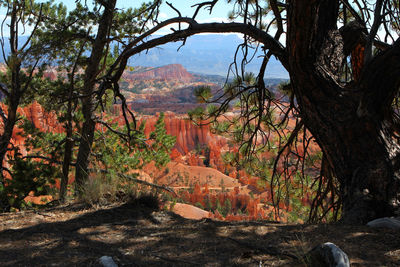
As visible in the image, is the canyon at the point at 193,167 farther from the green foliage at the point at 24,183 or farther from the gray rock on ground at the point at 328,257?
the gray rock on ground at the point at 328,257

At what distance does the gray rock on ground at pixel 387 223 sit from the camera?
2178mm

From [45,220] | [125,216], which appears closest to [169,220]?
[125,216]

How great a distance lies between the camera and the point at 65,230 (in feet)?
8.99

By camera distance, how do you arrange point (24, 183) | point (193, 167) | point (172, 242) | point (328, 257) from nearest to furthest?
point (328, 257) → point (172, 242) → point (24, 183) → point (193, 167)

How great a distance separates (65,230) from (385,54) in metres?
2.71

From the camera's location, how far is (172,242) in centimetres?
239

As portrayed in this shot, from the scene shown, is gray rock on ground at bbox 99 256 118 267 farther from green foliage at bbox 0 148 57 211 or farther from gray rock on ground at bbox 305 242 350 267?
green foliage at bbox 0 148 57 211

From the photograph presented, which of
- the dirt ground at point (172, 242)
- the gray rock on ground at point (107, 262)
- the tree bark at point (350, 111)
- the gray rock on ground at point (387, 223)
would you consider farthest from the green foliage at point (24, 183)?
the gray rock on ground at point (387, 223)

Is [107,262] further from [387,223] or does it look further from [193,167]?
[193,167]

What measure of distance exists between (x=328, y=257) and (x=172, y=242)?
112 cm

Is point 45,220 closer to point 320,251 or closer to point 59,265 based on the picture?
point 59,265

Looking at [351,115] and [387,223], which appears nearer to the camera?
[387,223]

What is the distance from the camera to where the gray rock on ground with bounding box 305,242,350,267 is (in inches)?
61.3

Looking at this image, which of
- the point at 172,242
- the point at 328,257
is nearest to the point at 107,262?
the point at 172,242
